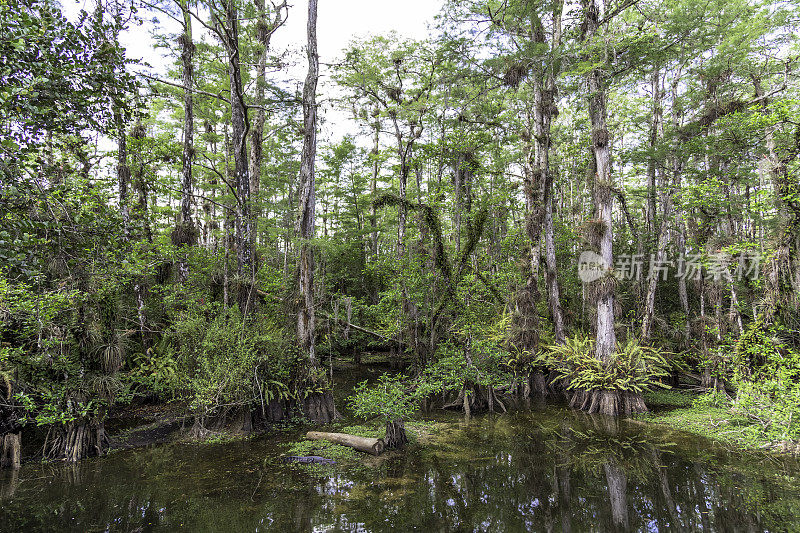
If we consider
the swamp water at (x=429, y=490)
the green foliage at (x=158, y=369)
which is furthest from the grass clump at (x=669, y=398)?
the green foliage at (x=158, y=369)

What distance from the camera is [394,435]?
7648 mm

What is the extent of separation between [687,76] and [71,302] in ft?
67.4

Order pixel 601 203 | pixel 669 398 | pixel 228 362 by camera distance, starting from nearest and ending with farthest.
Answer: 1. pixel 228 362
2. pixel 601 203
3. pixel 669 398

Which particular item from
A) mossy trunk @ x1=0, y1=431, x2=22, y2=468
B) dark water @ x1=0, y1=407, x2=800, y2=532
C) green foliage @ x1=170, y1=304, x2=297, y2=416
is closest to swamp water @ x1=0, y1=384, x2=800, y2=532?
dark water @ x1=0, y1=407, x2=800, y2=532

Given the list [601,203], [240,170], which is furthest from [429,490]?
[601,203]

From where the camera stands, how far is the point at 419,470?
21.2 ft

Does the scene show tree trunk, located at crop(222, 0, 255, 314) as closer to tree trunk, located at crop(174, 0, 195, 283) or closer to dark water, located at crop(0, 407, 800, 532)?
tree trunk, located at crop(174, 0, 195, 283)

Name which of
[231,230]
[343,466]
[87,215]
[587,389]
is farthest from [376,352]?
[87,215]

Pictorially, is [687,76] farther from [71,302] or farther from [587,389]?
[71,302]

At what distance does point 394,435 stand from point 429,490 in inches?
81.3

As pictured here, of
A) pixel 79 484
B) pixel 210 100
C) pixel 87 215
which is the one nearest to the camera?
pixel 87 215

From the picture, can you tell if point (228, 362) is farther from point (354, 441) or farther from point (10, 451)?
point (10, 451)

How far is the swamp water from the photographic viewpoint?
470 cm

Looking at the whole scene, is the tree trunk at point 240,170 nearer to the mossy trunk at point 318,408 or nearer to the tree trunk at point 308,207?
Result: the tree trunk at point 308,207
